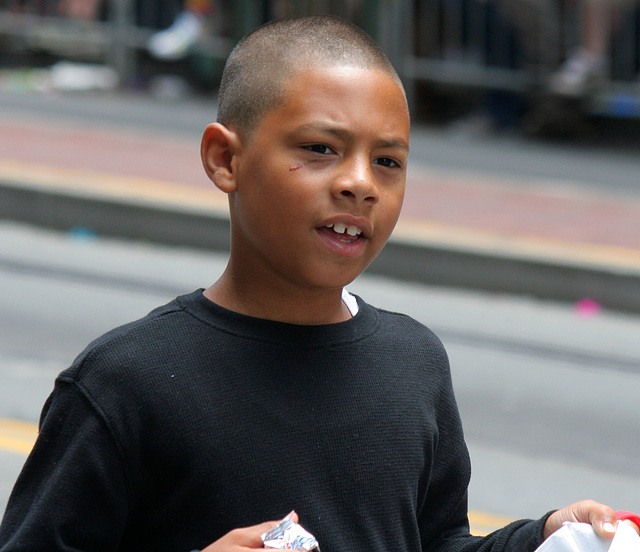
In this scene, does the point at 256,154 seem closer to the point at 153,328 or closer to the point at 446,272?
the point at 153,328

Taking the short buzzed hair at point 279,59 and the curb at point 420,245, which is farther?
the curb at point 420,245

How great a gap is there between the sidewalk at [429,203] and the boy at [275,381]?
18.3 feet

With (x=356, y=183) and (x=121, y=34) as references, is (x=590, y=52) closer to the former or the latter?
(x=121, y=34)

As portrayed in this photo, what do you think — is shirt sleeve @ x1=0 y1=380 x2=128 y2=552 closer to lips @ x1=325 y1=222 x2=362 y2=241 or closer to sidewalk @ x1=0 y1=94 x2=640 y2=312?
lips @ x1=325 y1=222 x2=362 y2=241

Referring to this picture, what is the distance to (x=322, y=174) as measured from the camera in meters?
1.65

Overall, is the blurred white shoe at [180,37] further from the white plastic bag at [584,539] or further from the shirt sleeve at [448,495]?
the white plastic bag at [584,539]

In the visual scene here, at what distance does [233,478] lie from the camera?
5.23ft

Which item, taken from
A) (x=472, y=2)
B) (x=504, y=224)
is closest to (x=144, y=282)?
(x=504, y=224)

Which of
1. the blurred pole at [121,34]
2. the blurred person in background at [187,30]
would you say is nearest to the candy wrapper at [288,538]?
the blurred person in background at [187,30]

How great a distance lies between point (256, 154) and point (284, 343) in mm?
258

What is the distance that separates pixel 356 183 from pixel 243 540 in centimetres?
49

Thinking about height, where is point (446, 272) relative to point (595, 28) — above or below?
below

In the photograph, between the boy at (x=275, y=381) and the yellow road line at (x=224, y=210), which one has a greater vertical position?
the boy at (x=275, y=381)

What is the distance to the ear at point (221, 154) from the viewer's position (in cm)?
171
